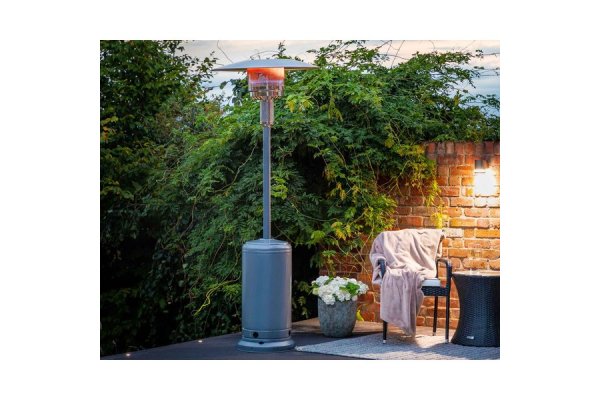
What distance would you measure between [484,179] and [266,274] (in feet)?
7.21

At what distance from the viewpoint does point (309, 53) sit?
8.73 m

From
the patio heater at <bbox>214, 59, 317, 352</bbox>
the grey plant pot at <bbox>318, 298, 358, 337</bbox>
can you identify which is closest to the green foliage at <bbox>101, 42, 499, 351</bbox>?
the grey plant pot at <bbox>318, 298, 358, 337</bbox>

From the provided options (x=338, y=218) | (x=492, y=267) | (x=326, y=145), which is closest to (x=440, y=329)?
(x=492, y=267)

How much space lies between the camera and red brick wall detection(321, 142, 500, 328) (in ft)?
25.7

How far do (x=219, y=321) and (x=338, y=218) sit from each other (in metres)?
1.59

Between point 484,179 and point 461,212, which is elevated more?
point 484,179

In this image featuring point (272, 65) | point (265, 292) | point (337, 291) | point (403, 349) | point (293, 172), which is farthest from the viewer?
point (293, 172)

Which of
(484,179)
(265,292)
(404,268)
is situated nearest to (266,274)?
(265,292)

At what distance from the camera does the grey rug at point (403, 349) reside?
6668mm

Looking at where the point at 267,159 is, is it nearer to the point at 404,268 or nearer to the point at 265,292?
the point at 265,292

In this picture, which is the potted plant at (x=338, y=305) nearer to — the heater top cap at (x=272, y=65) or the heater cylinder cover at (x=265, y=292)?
the heater cylinder cover at (x=265, y=292)

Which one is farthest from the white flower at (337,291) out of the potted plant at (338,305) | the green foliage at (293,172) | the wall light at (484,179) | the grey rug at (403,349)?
the wall light at (484,179)

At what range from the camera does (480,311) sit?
7004 millimetres

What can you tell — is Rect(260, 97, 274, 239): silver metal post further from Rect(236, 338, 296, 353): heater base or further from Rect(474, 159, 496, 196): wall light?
Rect(474, 159, 496, 196): wall light
